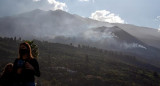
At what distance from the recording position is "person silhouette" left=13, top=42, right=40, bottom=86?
22.4 ft

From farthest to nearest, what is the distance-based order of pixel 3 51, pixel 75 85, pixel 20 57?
pixel 3 51, pixel 75 85, pixel 20 57

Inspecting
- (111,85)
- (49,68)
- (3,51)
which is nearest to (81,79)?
(111,85)

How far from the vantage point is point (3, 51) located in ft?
625

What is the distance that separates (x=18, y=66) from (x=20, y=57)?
1.33 ft

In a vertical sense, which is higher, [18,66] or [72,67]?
[18,66]

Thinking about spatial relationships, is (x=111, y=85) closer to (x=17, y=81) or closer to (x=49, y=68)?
(x=49, y=68)

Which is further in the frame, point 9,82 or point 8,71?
point 8,71

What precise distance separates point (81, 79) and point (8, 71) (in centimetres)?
11619

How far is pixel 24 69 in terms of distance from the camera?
6883 mm

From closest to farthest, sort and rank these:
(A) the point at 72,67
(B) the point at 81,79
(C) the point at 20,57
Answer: (C) the point at 20,57 < (B) the point at 81,79 < (A) the point at 72,67

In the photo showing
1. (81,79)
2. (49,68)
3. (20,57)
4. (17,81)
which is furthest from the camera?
(49,68)

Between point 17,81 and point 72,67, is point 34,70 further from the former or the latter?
point 72,67

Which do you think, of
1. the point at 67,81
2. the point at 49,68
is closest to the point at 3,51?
the point at 49,68

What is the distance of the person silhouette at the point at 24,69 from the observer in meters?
6.83
